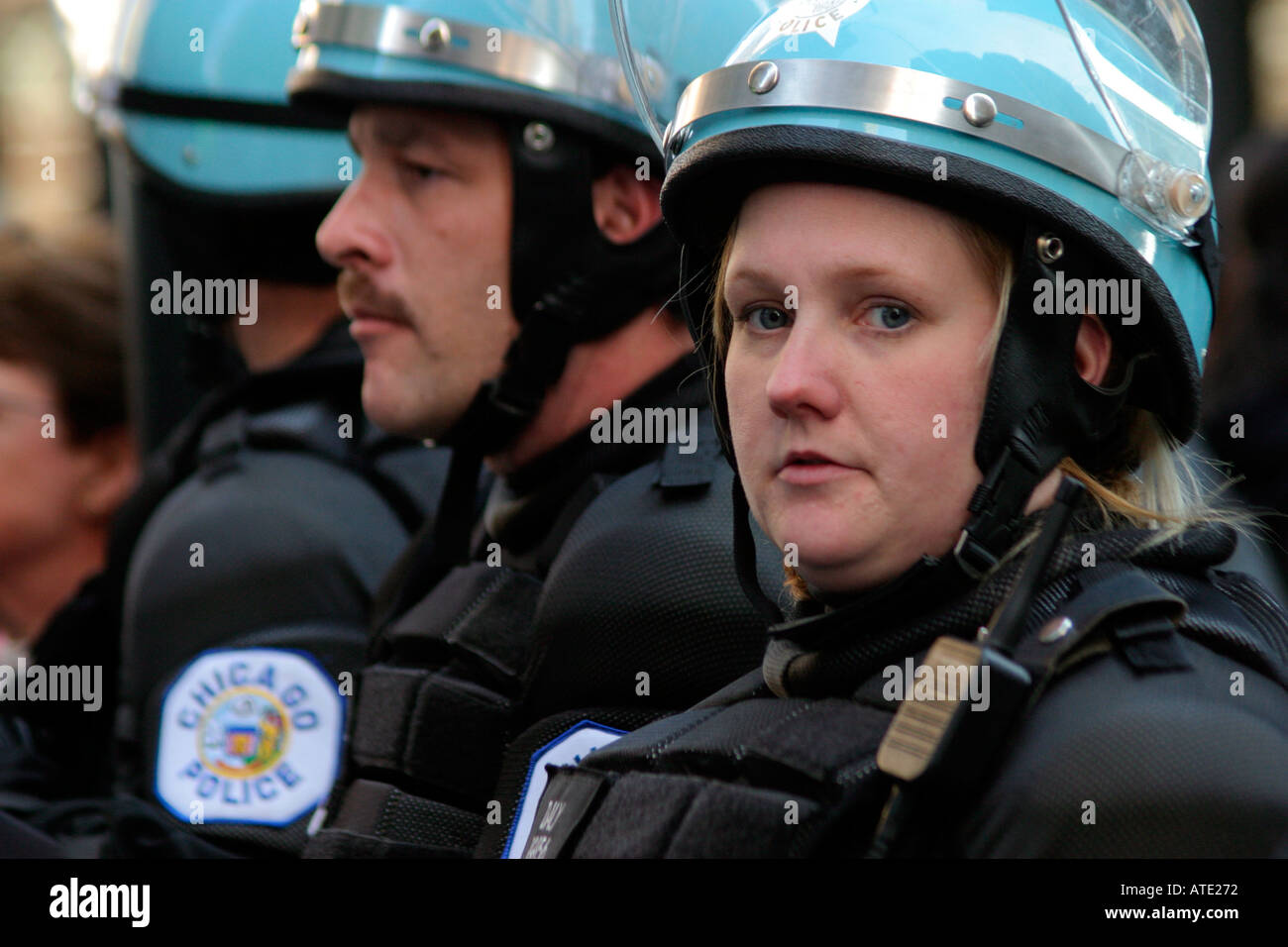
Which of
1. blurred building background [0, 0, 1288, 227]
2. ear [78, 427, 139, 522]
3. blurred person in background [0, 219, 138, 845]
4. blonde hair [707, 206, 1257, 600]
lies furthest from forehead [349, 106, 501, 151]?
blurred building background [0, 0, 1288, 227]

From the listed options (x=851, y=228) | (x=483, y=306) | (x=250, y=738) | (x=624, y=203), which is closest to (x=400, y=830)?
(x=250, y=738)

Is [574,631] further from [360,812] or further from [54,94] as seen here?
[54,94]

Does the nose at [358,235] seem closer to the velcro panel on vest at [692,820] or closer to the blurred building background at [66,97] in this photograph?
the velcro panel on vest at [692,820]

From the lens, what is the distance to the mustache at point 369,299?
2.82 meters

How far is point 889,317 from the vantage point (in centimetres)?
173

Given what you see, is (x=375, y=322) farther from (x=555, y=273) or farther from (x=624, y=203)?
(x=624, y=203)

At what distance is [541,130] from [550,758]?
1.09 meters

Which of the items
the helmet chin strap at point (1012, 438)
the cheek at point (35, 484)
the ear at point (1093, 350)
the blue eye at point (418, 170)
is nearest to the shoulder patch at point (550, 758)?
the helmet chin strap at point (1012, 438)

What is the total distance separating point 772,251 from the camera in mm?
1779

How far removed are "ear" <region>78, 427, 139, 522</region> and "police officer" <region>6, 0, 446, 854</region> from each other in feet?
0.84

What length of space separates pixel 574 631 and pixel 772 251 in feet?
2.24

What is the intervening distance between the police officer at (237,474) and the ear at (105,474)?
26 cm

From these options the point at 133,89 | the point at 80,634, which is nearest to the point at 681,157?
the point at 80,634

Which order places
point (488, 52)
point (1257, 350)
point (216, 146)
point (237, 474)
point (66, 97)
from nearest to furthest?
point (488, 52) → point (237, 474) → point (1257, 350) → point (216, 146) → point (66, 97)
